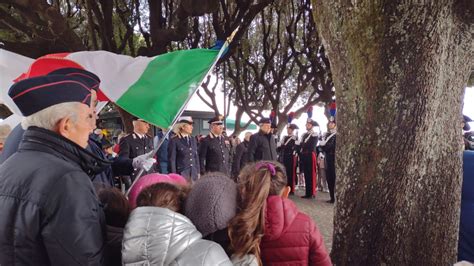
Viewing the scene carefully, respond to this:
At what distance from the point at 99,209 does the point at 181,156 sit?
621 centimetres

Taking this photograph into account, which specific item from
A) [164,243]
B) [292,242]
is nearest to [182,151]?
[292,242]

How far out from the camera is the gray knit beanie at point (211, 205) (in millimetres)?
1859

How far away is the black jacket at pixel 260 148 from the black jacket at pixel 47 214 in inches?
309

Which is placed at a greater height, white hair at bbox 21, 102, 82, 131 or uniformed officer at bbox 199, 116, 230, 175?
white hair at bbox 21, 102, 82, 131

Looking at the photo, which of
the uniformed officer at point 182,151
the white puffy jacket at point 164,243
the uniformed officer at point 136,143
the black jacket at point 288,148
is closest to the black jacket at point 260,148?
the uniformed officer at point 182,151

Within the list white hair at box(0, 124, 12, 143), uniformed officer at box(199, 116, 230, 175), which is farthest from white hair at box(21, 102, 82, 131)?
uniformed officer at box(199, 116, 230, 175)

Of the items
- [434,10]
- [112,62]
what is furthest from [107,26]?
[434,10]

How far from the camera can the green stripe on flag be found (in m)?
3.77

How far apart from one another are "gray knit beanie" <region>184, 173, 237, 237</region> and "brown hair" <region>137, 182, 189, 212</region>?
44mm

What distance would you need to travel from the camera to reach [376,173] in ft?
9.77

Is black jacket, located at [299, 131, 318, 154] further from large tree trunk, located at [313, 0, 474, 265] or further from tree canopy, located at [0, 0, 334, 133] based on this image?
large tree trunk, located at [313, 0, 474, 265]

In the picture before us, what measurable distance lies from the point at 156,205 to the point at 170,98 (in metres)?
2.10

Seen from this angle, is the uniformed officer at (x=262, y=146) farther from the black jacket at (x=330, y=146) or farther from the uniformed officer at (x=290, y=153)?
the uniformed officer at (x=290, y=153)

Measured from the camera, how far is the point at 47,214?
155cm
